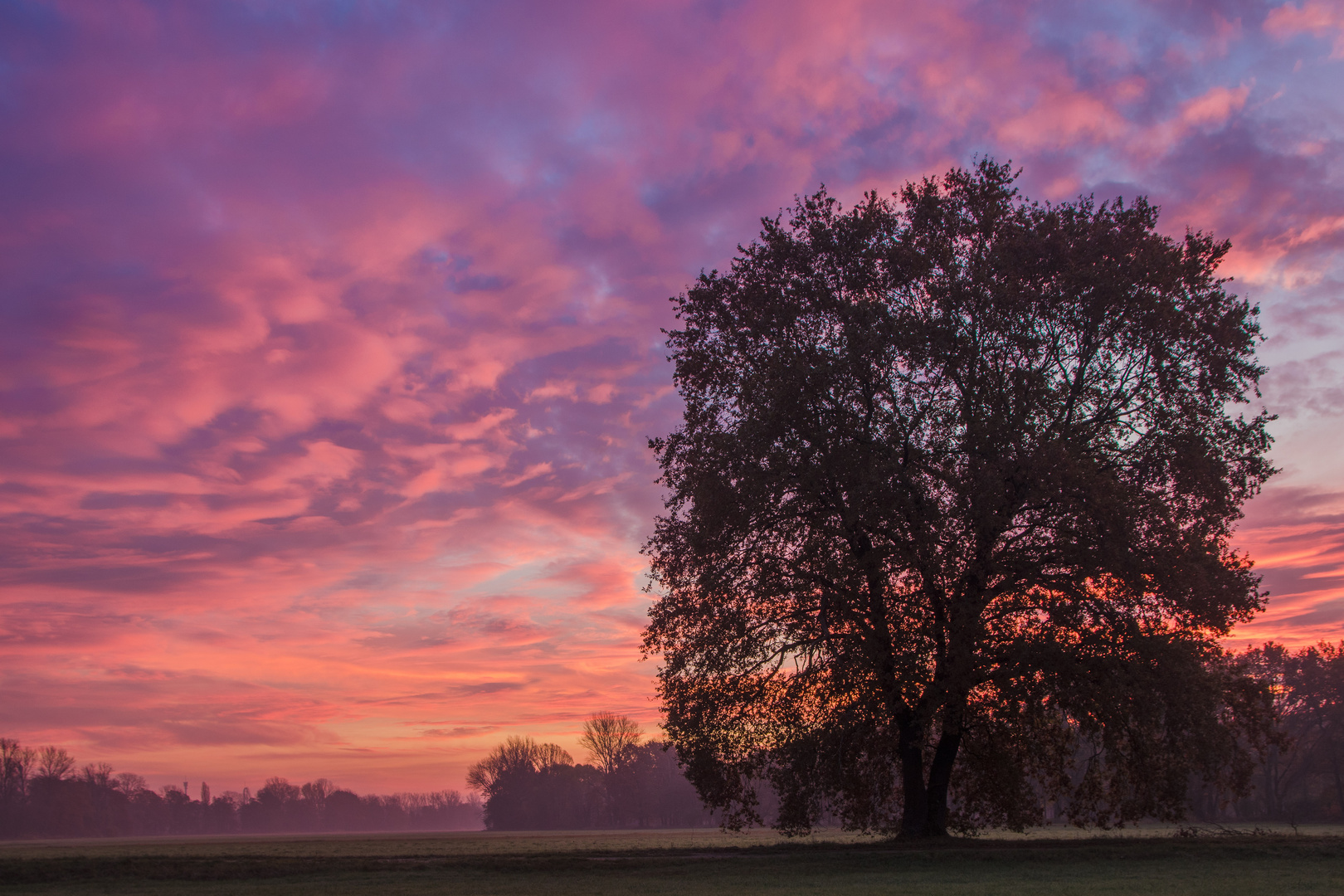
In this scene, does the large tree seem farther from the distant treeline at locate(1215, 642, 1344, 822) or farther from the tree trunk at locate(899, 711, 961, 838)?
the distant treeline at locate(1215, 642, 1344, 822)

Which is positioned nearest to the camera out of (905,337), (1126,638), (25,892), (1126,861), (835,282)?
(25,892)

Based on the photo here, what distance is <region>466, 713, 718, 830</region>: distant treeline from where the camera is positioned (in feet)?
410

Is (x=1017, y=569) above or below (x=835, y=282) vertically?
A: below

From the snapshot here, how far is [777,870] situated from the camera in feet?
73.7

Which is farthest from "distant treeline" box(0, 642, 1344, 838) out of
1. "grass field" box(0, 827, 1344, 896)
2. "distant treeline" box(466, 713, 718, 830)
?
"grass field" box(0, 827, 1344, 896)

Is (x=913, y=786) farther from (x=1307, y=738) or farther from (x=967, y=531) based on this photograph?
(x=1307, y=738)

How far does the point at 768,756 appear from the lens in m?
28.8

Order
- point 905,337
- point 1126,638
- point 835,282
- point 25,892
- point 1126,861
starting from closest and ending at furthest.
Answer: point 25,892, point 1126,861, point 1126,638, point 905,337, point 835,282

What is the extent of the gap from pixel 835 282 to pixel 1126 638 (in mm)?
14093

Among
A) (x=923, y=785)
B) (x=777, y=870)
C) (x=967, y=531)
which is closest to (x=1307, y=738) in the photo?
(x=923, y=785)

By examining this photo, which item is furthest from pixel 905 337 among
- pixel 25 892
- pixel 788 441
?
pixel 25 892

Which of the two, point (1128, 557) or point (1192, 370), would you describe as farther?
point (1192, 370)

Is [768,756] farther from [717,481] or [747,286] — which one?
[747,286]

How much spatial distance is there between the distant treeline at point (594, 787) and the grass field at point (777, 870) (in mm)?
99265
